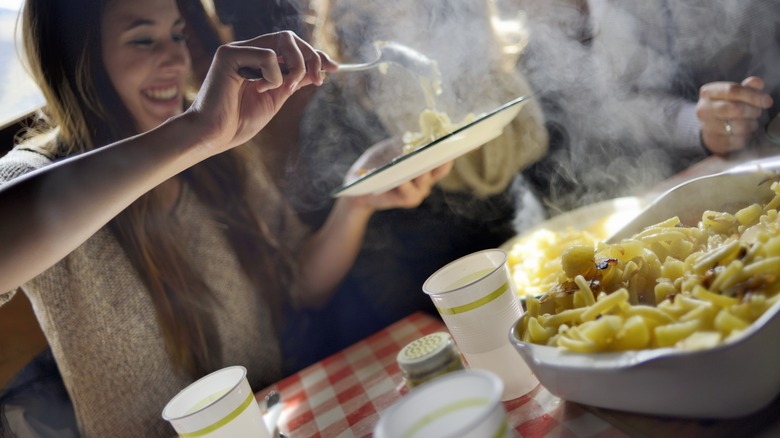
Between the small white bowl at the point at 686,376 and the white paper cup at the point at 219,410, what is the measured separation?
1.91 feet

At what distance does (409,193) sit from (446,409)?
4.62ft

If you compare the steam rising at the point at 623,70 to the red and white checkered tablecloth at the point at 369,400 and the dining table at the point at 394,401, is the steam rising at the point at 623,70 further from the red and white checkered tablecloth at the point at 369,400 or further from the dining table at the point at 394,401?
the red and white checkered tablecloth at the point at 369,400

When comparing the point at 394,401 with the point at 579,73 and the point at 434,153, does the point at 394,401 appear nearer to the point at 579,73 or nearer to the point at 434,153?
the point at 434,153

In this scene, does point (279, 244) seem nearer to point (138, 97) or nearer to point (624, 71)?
point (138, 97)

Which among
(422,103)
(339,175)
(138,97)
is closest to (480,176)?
(422,103)

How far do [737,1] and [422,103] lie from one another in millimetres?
1393

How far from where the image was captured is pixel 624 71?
259 centimetres

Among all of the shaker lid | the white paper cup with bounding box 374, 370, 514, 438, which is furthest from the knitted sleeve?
the white paper cup with bounding box 374, 370, 514, 438

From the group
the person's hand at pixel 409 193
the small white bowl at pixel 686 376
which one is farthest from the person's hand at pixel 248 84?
the small white bowl at pixel 686 376

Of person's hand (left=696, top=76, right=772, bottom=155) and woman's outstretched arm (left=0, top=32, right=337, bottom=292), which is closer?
woman's outstretched arm (left=0, top=32, right=337, bottom=292)

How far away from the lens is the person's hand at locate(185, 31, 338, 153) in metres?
1.46

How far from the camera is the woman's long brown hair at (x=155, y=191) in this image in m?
1.79

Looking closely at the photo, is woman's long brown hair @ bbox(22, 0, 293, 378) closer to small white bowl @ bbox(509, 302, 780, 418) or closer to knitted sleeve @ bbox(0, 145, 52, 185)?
knitted sleeve @ bbox(0, 145, 52, 185)

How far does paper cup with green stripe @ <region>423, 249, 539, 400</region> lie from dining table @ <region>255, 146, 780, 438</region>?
51mm
